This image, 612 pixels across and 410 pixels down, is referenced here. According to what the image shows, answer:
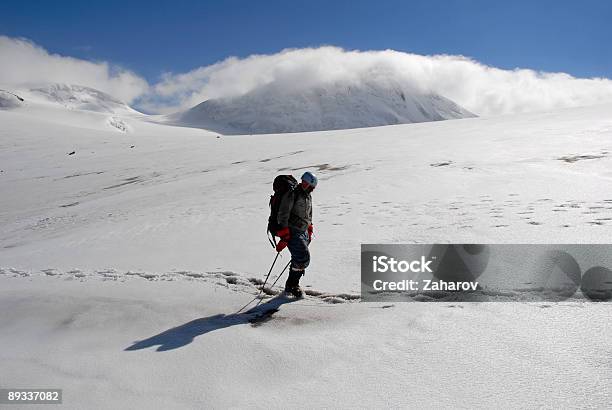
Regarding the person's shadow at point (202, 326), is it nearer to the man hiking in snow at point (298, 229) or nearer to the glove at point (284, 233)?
the man hiking in snow at point (298, 229)

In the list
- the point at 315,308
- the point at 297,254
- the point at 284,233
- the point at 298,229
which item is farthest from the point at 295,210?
the point at 315,308

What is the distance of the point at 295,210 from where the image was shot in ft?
19.1

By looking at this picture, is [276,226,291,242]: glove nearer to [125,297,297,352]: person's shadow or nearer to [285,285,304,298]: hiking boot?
[285,285,304,298]: hiking boot

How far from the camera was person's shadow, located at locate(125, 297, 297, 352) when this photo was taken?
177 inches

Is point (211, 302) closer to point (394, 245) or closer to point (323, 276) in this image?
point (323, 276)

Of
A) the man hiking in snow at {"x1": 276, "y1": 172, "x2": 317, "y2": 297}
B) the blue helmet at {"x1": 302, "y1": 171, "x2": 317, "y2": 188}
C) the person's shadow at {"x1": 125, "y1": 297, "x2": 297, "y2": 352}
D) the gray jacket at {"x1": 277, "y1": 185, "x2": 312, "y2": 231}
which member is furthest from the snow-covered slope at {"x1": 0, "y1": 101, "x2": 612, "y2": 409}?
the blue helmet at {"x1": 302, "y1": 171, "x2": 317, "y2": 188}

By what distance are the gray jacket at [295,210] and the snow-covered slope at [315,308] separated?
41.9 inches

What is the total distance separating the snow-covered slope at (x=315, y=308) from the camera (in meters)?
3.48

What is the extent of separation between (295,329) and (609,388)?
115 inches

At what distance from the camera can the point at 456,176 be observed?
13.4 meters

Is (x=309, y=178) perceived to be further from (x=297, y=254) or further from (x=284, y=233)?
(x=297, y=254)

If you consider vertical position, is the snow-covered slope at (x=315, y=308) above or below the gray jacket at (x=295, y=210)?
below

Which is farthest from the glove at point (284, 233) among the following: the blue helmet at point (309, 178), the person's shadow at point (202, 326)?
the person's shadow at point (202, 326)

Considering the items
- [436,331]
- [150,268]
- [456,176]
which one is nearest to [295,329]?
[436,331]
